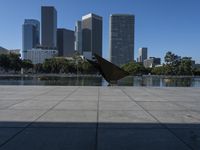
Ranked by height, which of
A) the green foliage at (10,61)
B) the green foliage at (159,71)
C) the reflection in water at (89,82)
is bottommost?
the reflection in water at (89,82)

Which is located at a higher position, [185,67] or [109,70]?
[185,67]

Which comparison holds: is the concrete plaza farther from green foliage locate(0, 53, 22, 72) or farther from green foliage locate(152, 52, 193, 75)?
green foliage locate(152, 52, 193, 75)

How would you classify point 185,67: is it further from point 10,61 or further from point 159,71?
point 10,61

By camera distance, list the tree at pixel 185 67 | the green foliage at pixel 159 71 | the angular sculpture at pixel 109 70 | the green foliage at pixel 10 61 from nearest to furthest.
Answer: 1. the angular sculpture at pixel 109 70
2. the green foliage at pixel 10 61
3. the tree at pixel 185 67
4. the green foliage at pixel 159 71

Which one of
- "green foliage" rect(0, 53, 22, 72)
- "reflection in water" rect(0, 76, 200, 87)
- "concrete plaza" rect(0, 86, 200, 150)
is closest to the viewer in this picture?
"concrete plaza" rect(0, 86, 200, 150)

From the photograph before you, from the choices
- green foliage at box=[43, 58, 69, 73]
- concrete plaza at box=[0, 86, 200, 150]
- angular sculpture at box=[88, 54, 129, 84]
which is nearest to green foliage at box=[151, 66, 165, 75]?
green foliage at box=[43, 58, 69, 73]

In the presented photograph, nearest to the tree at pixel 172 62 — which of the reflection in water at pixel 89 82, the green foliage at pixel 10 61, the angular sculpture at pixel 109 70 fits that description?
the green foliage at pixel 10 61
